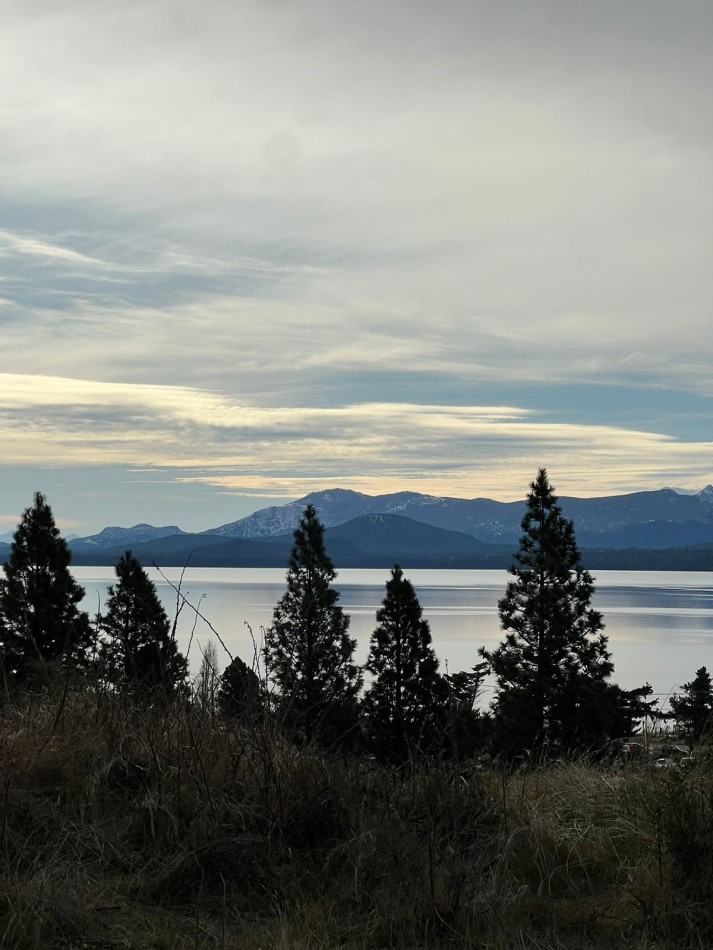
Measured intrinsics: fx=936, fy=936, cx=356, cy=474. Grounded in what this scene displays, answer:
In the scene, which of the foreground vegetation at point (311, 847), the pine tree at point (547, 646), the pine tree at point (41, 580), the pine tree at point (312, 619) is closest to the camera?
the foreground vegetation at point (311, 847)

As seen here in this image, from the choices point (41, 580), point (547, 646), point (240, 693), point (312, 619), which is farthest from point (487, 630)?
point (240, 693)

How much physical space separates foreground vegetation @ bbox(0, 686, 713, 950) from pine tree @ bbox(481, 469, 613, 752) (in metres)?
31.0

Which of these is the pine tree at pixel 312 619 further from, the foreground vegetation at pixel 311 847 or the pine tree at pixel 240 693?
the foreground vegetation at pixel 311 847

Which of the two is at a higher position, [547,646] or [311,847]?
[311,847]

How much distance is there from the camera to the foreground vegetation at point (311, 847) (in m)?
3.89

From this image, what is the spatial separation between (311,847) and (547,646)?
33866mm

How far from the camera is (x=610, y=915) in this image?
4102mm

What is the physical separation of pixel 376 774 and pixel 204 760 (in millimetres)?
1040

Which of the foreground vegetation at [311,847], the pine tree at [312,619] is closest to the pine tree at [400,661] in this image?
the pine tree at [312,619]

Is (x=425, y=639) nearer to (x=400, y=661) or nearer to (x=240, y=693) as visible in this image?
(x=400, y=661)

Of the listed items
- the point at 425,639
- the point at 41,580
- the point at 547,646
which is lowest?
the point at 425,639

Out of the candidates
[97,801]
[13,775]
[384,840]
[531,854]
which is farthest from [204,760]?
[531,854]

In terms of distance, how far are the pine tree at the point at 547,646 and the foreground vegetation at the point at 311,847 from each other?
30975 mm

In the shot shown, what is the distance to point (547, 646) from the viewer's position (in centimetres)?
3731
